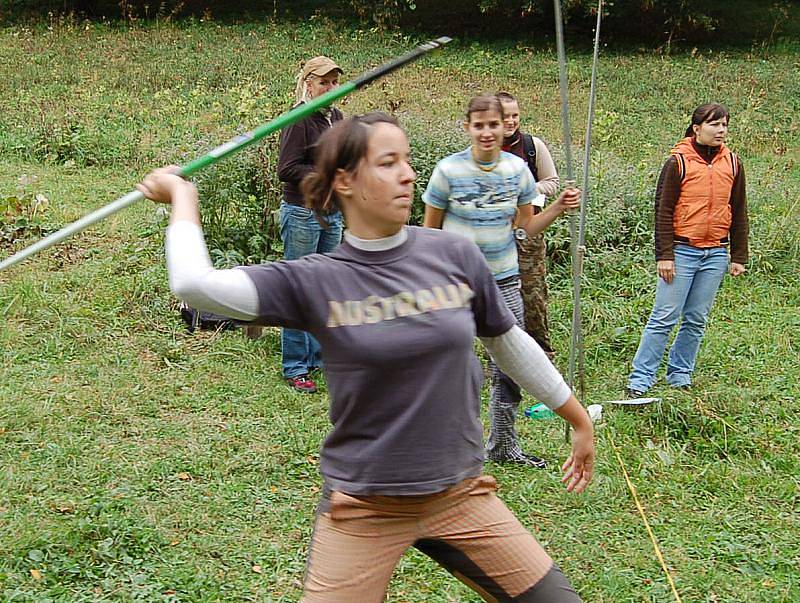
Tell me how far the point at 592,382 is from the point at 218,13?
19.9m

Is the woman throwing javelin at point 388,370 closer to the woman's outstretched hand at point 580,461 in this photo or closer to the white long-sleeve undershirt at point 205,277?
the white long-sleeve undershirt at point 205,277

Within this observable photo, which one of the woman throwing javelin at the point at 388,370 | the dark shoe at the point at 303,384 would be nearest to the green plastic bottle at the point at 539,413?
the dark shoe at the point at 303,384

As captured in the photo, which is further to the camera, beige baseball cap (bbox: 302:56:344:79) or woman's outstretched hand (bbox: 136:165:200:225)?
beige baseball cap (bbox: 302:56:344:79)

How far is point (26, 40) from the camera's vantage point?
19.3 metres

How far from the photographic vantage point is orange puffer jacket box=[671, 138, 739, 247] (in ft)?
18.8

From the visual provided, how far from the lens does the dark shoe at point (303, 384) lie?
5891mm

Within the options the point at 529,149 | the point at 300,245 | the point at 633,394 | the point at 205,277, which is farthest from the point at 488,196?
the point at 205,277

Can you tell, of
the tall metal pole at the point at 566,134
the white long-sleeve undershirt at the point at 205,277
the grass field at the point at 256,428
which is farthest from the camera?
the tall metal pole at the point at 566,134

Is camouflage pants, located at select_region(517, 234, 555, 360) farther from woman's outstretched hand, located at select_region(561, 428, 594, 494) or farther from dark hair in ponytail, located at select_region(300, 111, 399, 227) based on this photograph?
dark hair in ponytail, located at select_region(300, 111, 399, 227)

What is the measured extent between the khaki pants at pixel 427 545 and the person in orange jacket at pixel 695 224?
3567mm

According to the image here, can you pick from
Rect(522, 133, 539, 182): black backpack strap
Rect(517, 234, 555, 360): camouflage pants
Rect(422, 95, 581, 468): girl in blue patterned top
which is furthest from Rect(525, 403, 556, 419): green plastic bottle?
Rect(522, 133, 539, 182): black backpack strap

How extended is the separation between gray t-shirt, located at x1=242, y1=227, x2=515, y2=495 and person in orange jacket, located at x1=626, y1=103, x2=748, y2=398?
3.56m

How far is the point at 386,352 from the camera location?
2402mm

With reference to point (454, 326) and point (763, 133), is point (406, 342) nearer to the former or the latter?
point (454, 326)
